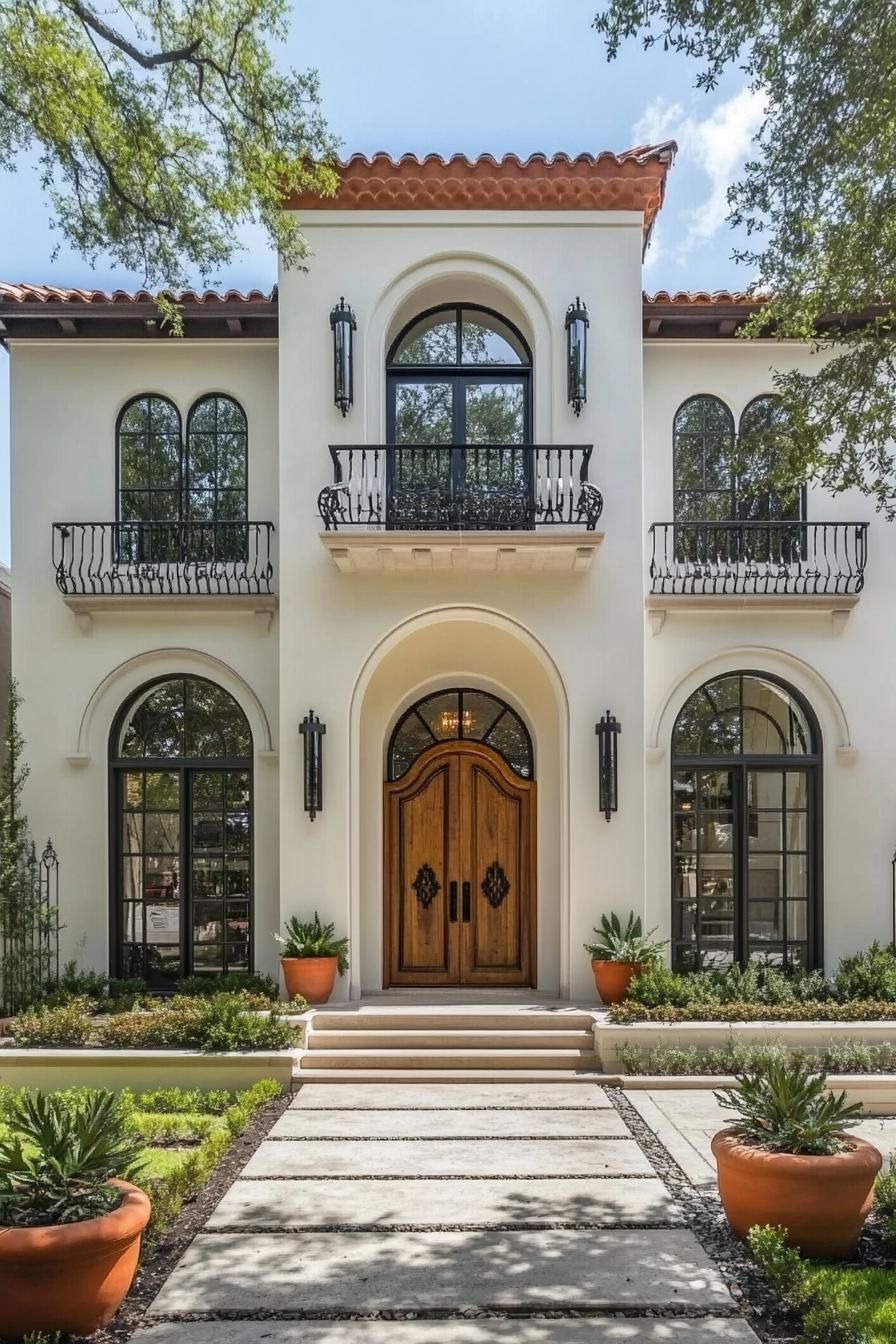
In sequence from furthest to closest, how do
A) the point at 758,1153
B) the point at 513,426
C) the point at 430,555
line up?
1. the point at 513,426
2. the point at 430,555
3. the point at 758,1153

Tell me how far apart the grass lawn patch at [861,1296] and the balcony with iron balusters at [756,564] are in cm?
740

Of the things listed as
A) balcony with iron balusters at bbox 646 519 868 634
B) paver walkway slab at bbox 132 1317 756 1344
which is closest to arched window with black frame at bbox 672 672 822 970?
balcony with iron balusters at bbox 646 519 868 634

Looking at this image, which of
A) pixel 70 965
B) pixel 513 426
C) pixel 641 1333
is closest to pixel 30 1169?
pixel 641 1333

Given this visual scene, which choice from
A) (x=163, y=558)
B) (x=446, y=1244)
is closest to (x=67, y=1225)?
(x=446, y=1244)

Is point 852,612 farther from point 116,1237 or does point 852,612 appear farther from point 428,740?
point 116,1237

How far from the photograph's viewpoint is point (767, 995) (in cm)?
1052

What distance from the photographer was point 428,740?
40.9 ft

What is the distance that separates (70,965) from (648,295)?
9.79m

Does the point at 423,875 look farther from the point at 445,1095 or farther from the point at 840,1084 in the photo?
the point at 840,1084

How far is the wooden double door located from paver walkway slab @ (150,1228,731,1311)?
5830 mm

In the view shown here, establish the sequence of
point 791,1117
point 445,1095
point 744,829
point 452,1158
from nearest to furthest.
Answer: point 791,1117
point 452,1158
point 445,1095
point 744,829

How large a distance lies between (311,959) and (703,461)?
7.05 m

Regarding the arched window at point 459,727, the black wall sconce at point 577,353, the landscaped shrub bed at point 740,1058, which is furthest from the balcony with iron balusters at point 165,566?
the landscaped shrub bed at point 740,1058

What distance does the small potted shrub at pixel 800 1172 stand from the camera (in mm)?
5555
